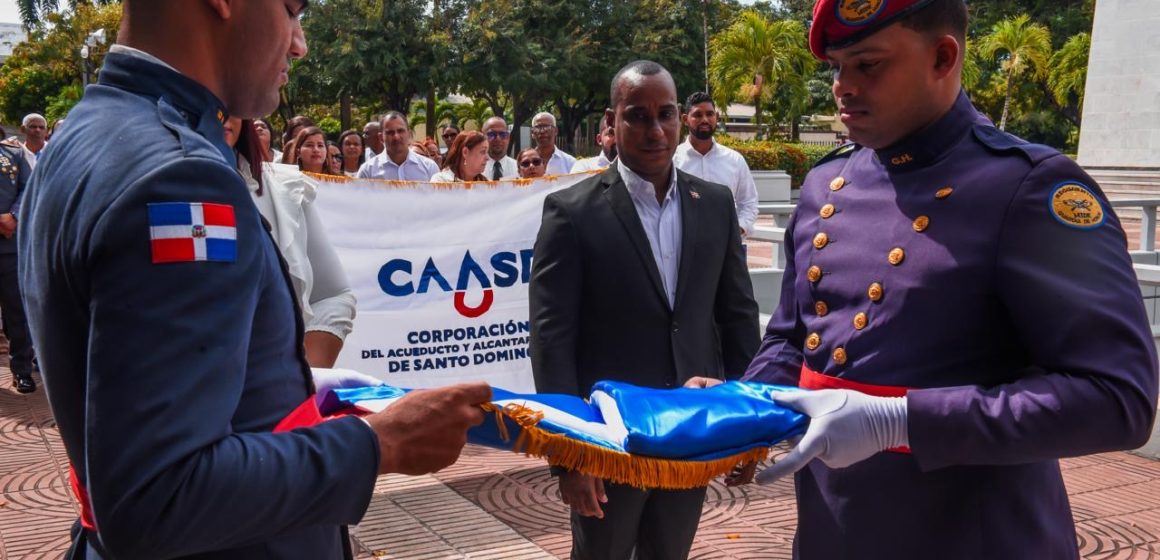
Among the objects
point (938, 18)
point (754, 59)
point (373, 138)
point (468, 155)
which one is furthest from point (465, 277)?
point (754, 59)

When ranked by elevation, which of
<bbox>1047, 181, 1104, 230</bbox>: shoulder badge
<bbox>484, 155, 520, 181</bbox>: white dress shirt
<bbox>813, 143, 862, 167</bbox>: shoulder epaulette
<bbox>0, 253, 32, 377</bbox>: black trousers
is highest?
<bbox>813, 143, 862, 167</bbox>: shoulder epaulette

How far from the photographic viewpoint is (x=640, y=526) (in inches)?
131

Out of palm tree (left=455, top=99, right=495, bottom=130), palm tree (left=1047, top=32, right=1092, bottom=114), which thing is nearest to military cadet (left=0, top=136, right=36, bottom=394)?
palm tree (left=1047, top=32, right=1092, bottom=114)

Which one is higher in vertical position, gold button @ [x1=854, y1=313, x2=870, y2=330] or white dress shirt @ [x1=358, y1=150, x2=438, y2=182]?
gold button @ [x1=854, y1=313, x2=870, y2=330]

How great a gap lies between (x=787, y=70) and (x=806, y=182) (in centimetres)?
3110

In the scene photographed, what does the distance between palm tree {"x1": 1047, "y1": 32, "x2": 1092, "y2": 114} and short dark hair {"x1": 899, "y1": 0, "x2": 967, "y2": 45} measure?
3288cm

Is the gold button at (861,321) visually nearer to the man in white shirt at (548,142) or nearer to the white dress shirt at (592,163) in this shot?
the white dress shirt at (592,163)

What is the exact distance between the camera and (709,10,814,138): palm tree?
106 feet

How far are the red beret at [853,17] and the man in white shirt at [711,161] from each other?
5628 mm

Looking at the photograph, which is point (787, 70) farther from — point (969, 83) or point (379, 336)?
point (379, 336)

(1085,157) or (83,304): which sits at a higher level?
(83,304)

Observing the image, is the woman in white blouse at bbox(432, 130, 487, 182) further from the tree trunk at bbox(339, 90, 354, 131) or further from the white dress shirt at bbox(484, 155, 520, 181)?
the tree trunk at bbox(339, 90, 354, 131)

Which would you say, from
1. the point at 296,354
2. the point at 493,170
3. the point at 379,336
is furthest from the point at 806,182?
the point at 493,170

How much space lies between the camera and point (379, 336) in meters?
6.37
